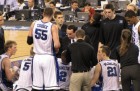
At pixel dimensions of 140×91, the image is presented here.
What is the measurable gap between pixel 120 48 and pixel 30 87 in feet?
5.80

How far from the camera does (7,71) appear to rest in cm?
790

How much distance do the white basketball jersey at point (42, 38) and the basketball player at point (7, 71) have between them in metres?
0.43

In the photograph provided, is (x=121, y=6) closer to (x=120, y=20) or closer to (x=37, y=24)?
(x=120, y=20)

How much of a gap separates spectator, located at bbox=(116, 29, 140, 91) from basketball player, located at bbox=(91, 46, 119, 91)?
8.5 inches

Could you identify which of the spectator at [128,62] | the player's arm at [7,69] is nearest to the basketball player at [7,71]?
the player's arm at [7,69]

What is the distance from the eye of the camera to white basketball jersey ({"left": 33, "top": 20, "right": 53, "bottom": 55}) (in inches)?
317

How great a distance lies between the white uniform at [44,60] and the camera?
318 inches

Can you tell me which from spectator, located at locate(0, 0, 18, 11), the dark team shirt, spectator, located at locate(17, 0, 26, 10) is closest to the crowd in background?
the dark team shirt

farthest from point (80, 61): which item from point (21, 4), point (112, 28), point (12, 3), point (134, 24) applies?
point (21, 4)

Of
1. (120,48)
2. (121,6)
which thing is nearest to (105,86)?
(120,48)

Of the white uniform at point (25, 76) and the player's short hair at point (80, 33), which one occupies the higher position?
the player's short hair at point (80, 33)

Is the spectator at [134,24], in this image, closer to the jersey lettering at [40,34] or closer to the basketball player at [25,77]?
the jersey lettering at [40,34]

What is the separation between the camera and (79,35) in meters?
8.30

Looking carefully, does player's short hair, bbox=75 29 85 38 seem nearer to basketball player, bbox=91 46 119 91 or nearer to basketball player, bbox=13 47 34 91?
basketball player, bbox=91 46 119 91
